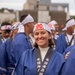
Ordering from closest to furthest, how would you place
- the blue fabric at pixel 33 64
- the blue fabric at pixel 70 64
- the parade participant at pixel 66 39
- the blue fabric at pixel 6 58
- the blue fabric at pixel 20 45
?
the blue fabric at pixel 70 64 → the blue fabric at pixel 33 64 → the blue fabric at pixel 20 45 → the blue fabric at pixel 6 58 → the parade participant at pixel 66 39

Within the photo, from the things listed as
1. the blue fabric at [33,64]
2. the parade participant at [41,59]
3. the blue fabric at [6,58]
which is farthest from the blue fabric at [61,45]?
the blue fabric at [33,64]

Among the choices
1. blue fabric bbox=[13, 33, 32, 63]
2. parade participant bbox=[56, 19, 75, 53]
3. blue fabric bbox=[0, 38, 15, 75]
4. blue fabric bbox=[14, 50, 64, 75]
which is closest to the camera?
blue fabric bbox=[14, 50, 64, 75]

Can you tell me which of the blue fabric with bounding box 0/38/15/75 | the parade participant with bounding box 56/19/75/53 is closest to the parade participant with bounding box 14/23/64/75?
the blue fabric with bounding box 0/38/15/75

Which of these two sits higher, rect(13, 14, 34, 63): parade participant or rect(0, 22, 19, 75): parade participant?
rect(13, 14, 34, 63): parade participant

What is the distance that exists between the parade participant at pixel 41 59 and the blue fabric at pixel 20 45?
36.0 inches

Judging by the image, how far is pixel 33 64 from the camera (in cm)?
465

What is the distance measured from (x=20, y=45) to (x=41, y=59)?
44.4 inches

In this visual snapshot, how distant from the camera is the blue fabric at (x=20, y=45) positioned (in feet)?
18.9

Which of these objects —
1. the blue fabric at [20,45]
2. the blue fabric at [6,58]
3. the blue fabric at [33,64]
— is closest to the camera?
the blue fabric at [33,64]

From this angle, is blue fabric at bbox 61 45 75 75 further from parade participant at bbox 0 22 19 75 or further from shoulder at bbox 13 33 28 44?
parade participant at bbox 0 22 19 75

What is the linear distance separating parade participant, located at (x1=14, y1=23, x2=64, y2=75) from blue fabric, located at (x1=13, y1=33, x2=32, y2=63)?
91 cm

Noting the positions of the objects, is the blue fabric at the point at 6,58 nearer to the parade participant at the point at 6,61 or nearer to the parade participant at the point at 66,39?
the parade participant at the point at 6,61

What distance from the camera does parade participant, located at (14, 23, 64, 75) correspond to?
4.57 m

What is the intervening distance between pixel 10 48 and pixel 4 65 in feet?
1.05
